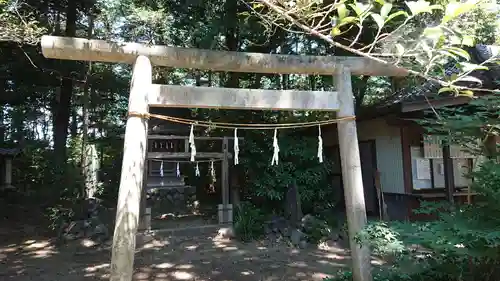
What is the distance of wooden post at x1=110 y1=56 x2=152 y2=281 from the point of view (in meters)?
3.73

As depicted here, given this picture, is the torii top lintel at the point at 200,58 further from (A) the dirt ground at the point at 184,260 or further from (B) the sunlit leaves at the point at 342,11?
(A) the dirt ground at the point at 184,260

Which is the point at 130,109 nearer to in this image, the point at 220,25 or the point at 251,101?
the point at 251,101

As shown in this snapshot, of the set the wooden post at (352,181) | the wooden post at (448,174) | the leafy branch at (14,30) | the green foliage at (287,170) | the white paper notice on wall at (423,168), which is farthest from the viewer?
the green foliage at (287,170)

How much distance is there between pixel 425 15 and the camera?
681 cm

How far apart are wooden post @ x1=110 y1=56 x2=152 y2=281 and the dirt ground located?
2927 mm

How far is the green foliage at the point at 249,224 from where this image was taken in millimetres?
9109

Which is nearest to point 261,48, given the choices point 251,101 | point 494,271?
point 251,101

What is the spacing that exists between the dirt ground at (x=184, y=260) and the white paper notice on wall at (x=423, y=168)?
2.90m

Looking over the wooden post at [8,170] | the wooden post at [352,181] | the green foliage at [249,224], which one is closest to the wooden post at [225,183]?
the green foliage at [249,224]

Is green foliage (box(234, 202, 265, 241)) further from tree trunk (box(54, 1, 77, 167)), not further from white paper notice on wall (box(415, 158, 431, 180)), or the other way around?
tree trunk (box(54, 1, 77, 167))

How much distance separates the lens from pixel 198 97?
166 inches

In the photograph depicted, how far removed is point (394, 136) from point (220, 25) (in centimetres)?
532

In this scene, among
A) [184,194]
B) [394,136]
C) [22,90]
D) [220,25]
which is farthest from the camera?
[184,194]

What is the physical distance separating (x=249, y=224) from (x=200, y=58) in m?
5.78
